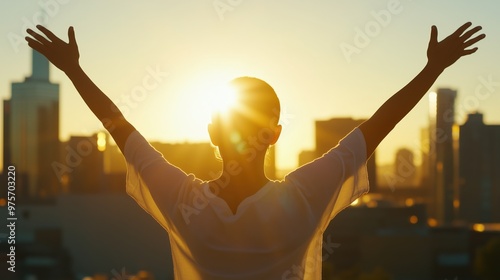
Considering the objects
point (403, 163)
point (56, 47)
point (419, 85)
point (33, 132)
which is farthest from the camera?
point (403, 163)

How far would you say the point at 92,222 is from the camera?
103 m

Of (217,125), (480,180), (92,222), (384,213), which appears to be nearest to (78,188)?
(92,222)

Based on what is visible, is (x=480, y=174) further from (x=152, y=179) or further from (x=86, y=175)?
(x=152, y=179)

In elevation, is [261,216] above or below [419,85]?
below

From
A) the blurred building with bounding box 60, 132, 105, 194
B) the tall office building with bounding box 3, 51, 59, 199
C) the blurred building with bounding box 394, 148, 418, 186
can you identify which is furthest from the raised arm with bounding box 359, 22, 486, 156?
the blurred building with bounding box 394, 148, 418, 186

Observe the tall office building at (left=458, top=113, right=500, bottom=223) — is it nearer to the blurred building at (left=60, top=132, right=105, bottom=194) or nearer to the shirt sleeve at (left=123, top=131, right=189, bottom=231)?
the blurred building at (left=60, top=132, right=105, bottom=194)

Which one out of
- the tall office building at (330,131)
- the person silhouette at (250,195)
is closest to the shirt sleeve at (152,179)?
the person silhouette at (250,195)

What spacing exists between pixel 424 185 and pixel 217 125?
168388 mm

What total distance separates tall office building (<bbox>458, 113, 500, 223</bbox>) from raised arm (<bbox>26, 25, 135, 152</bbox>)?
142461 millimetres

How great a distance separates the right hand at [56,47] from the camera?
2.82 metres

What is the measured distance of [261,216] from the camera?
2.47 meters

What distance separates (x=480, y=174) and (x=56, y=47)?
159 m

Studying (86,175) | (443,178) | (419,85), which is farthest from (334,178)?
→ (443,178)

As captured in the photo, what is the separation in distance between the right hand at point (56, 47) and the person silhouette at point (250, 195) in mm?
374
